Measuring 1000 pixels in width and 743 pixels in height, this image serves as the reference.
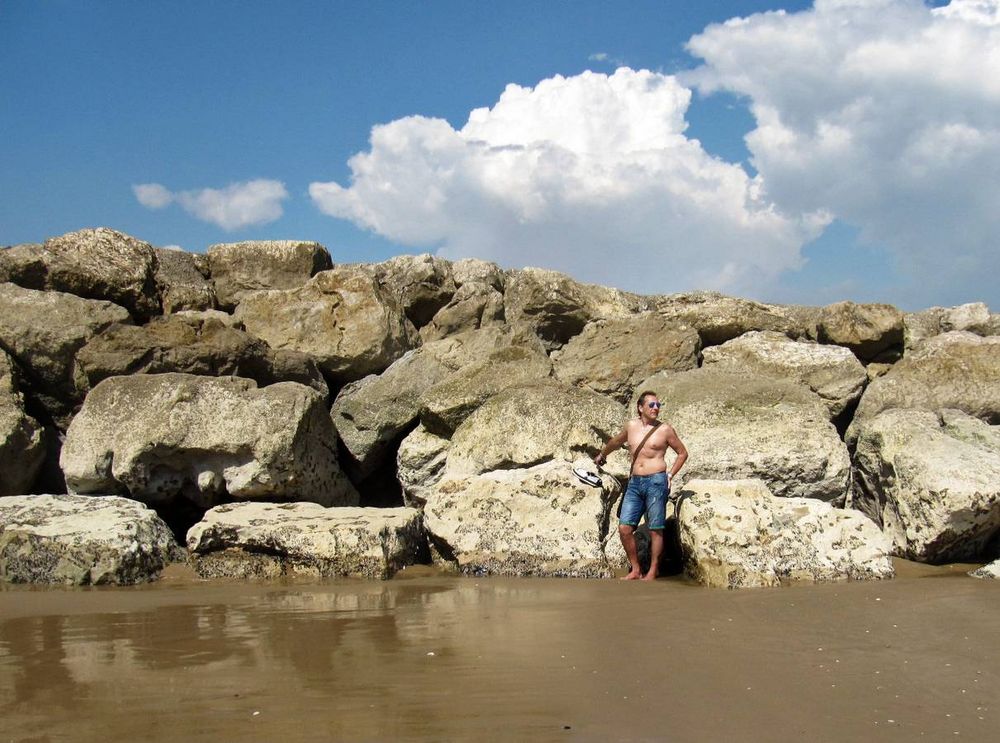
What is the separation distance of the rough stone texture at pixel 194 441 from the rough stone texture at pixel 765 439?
394 centimetres

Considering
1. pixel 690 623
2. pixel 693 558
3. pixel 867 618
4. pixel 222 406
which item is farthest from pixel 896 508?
pixel 222 406

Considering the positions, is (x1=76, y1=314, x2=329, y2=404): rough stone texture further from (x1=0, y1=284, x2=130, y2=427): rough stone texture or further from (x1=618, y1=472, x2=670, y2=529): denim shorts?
A: (x1=618, y1=472, x2=670, y2=529): denim shorts

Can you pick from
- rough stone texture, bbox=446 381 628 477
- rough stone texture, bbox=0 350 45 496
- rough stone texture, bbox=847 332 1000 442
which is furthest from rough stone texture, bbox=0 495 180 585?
rough stone texture, bbox=847 332 1000 442

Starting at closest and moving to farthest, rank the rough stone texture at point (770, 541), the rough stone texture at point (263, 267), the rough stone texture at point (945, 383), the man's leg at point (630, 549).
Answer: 1. the rough stone texture at point (770, 541)
2. the man's leg at point (630, 549)
3. the rough stone texture at point (945, 383)
4. the rough stone texture at point (263, 267)

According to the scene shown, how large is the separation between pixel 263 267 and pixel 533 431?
5.86 metres

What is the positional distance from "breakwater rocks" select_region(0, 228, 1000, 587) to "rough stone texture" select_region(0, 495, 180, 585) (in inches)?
0.9

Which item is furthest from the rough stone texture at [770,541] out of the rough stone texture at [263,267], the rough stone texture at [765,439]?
the rough stone texture at [263,267]

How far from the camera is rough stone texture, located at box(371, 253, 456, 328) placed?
13398 mm

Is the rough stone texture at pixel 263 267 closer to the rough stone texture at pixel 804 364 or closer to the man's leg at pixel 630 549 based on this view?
the rough stone texture at pixel 804 364

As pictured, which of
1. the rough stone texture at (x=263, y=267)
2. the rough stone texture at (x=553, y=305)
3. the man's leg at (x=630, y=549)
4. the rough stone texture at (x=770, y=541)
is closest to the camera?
the rough stone texture at (x=770, y=541)

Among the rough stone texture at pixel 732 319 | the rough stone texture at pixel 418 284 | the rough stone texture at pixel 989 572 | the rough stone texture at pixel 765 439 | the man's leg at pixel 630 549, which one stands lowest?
the rough stone texture at pixel 989 572

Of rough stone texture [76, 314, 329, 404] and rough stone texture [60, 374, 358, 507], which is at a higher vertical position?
rough stone texture [76, 314, 329, 404]

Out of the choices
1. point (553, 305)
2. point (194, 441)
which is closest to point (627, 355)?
point (553, 305)

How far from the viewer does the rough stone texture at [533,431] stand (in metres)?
→ 9.38
